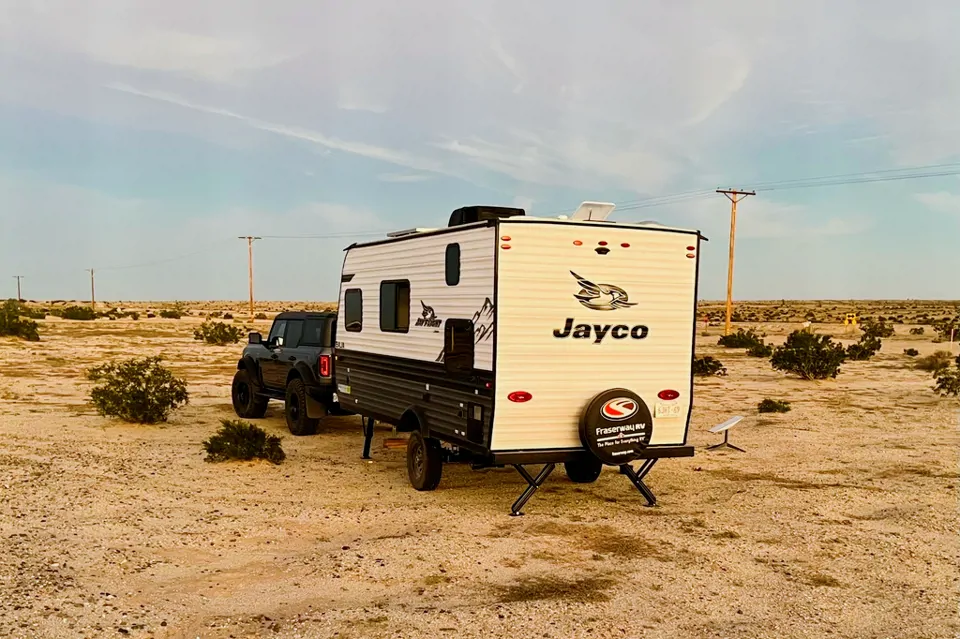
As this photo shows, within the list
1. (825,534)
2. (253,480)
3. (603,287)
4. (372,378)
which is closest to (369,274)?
(372,378)

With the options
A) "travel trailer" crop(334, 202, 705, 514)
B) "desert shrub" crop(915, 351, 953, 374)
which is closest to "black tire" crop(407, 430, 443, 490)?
"travel trailer" crop(334, 202, 705, 514)

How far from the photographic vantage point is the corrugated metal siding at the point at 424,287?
830cm

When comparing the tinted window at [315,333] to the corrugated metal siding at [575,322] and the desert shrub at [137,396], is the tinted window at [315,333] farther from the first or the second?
the corrugated metal siding at [575,322]

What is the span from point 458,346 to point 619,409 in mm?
1924

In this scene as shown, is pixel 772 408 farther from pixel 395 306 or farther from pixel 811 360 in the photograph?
pixel 395 306

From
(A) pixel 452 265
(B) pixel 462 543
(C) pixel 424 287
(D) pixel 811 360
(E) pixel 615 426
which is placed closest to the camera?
(B) pixel 462 543

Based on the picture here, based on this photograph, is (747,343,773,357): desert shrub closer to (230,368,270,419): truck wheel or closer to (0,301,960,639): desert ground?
(0,301,960,639): desert ground

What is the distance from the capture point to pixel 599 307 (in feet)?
27.9

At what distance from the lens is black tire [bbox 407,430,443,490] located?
9781 millimetres

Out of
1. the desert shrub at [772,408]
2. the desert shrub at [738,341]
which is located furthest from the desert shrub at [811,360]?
the desert shrub at [738,341]

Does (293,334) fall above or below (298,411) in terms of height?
above

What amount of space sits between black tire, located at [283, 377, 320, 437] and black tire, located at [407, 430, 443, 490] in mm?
4009

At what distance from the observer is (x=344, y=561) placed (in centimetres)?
715

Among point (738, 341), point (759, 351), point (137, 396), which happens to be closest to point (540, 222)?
point (137, 396)
